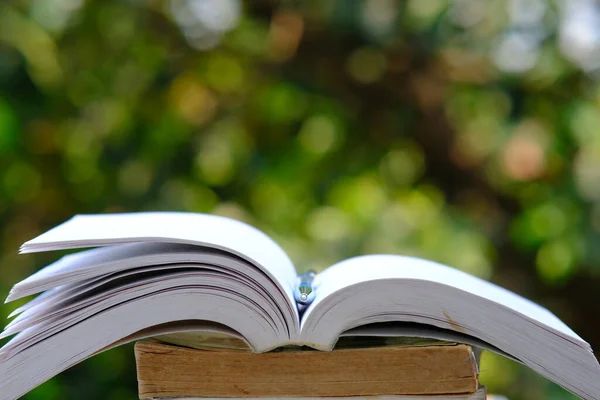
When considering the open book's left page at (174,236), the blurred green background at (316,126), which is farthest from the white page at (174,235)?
the blurred green background at (316,126)

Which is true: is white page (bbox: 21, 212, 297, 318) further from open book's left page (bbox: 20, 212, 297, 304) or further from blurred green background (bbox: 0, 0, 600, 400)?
blurred green background (bbox: 0, 0, 600, 400)

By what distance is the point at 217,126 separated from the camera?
1762mm

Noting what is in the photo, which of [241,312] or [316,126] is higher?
[316,126]

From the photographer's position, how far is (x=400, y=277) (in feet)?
1.59

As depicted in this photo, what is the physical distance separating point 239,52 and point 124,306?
142 cm

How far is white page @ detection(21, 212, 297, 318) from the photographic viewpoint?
47 centimetres

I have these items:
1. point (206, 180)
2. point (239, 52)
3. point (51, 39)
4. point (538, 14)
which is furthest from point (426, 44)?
point (51, 39)

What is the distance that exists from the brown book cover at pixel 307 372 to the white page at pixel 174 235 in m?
0.07

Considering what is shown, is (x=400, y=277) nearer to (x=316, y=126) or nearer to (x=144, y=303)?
(x=144, y=303)

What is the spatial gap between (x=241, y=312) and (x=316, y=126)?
53.7 inches

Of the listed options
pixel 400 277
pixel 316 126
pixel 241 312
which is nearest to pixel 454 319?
pixel 400 277

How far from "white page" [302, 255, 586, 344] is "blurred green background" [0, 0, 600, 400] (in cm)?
86

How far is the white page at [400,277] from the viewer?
19.2 inches

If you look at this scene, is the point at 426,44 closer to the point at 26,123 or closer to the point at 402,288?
the point at 26,123
